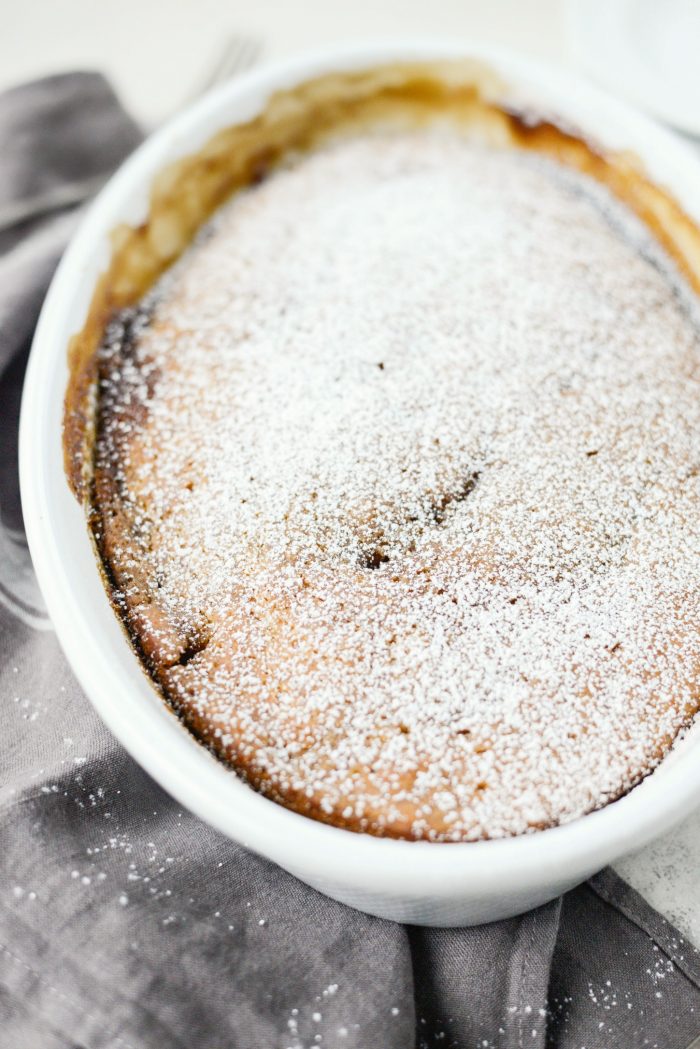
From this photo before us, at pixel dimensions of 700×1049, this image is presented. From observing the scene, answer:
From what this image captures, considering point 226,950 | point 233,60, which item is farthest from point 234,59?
point 226,950

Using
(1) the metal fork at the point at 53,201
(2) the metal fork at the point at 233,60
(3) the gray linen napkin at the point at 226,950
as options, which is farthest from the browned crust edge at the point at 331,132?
(3) the gray linen napkin at the point at 226,950

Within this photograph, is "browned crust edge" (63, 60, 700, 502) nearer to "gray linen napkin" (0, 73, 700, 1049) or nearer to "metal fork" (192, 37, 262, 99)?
"metal fork" (192, 37, 262, 99)

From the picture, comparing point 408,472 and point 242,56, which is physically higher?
point 242,56

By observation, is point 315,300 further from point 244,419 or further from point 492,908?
point 492,908

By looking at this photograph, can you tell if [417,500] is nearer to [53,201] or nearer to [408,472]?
[408,472]

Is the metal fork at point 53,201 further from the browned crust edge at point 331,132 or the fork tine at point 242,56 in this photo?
the browned crust edge at point 331,132

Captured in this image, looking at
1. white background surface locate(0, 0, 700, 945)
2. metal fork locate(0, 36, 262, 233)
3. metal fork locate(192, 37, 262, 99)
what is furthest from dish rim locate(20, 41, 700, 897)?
white background surface locate(0, 0, 700, 945)
